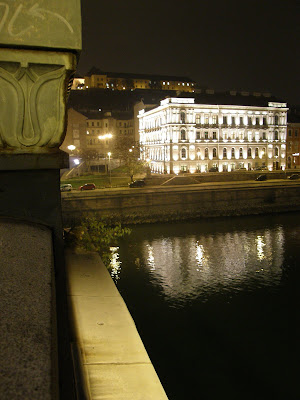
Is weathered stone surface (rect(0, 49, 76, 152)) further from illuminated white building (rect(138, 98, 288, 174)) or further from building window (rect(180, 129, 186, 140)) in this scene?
building window (rect(180, 129, 186, 140))

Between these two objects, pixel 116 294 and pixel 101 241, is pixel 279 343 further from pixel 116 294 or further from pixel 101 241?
pixel 116 294

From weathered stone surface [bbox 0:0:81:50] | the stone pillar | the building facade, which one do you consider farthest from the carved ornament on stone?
the building facade

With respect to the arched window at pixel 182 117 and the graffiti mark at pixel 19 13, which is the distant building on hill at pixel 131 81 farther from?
the graffiti mark at pixel 19 13

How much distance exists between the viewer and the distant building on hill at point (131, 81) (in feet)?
377

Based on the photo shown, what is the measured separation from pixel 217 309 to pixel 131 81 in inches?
Result: 4402

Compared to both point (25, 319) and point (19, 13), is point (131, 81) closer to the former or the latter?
point (19, 13)

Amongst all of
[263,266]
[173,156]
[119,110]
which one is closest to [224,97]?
[173,156]

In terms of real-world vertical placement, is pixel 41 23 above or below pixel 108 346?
above

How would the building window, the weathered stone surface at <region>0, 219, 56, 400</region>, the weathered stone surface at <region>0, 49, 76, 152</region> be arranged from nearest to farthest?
the weathered stone surface at <region>0, 219, 56, 400</region> → the weathered stone surface at <region>0, 49, 76, 152</region> → the building window

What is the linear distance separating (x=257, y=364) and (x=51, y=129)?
36.9 feet

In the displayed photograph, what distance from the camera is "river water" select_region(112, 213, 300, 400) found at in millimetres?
10492

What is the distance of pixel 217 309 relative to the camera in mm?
14773

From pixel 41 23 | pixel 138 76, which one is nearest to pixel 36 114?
pixel 41 23

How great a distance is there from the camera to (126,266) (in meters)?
20.6
